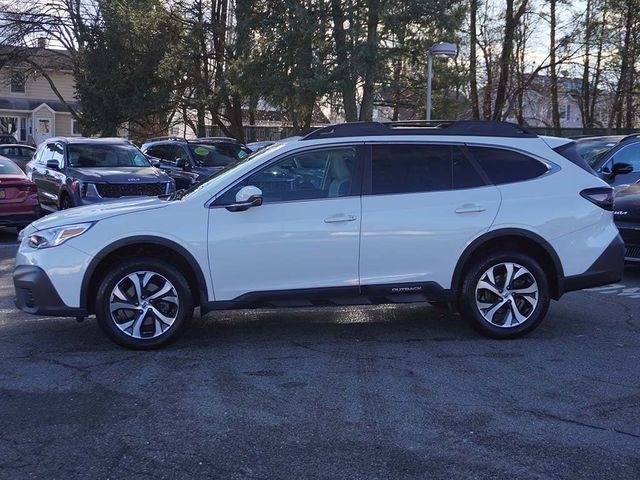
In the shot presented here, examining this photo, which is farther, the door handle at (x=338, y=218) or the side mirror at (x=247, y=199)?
the door handle at (x=338, y=218)

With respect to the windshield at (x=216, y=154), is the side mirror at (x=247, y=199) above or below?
below

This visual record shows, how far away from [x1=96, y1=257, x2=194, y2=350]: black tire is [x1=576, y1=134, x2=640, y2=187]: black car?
7.40 metres

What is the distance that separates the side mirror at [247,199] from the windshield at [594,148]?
24.1 feet

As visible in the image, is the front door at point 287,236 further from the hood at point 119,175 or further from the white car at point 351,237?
the hood at point 119,175

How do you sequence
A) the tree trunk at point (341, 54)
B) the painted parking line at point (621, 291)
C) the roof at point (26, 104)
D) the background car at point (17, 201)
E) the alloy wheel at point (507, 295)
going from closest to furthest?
1. the alloy wheel at point (507, 295)
2. the painted parking line at point (621, 291)
3. the background car at point (17, 201)
4. the tree trunk at point (341, 54)
5. the roof at point (26, 104)

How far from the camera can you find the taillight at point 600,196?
253 inches

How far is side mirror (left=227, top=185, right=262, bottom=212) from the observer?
5.87 meters

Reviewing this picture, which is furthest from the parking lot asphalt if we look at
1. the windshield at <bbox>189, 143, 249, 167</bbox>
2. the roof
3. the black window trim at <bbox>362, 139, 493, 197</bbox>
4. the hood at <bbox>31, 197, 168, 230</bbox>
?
the roof

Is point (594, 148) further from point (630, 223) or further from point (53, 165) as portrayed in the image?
point (53, 165)

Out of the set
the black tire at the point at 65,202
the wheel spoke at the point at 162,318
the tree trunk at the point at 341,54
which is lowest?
the wheel spoke at the point at 162,318

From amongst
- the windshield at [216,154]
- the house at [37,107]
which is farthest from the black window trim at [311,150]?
the house at [37,107]

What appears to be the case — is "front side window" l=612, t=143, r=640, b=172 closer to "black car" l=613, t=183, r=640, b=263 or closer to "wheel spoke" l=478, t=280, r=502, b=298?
"black car" l=613, t=183, r=640, b=263

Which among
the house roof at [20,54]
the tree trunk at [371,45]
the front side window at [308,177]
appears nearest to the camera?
the front side window at [308,177]

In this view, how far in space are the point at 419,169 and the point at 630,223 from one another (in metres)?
4.15
